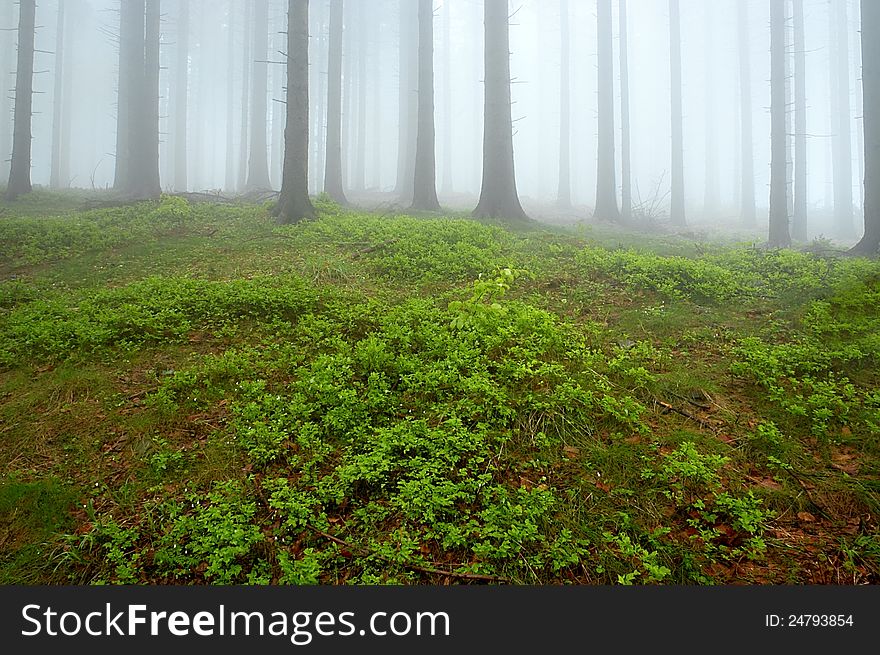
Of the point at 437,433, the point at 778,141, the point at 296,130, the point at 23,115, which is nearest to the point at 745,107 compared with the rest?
the point at 778,141

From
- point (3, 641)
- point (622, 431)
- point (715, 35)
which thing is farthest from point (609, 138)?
point (715, 35)

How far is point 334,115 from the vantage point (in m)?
20.3

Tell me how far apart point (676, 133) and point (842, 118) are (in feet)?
44.0

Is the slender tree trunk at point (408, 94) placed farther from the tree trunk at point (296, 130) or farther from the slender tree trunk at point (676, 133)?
the slender tree trunk at point (676, 133)

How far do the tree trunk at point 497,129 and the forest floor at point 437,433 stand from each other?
6.48 m

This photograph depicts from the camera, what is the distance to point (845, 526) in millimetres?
3100

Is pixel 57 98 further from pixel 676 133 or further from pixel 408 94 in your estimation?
pixel 676 133

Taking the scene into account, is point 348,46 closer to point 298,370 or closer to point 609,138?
point 609,138

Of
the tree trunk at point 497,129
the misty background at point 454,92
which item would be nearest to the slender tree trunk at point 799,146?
the misty background at point 454,92

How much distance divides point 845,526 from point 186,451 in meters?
4.57

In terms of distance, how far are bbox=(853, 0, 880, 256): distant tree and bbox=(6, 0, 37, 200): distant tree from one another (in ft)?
75.4

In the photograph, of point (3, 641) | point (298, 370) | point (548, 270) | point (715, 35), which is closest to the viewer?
point (3, 641)

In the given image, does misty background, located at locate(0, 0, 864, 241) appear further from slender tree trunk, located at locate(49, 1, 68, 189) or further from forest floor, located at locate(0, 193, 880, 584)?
forest floor, located at locate(0, 193, 880, 584)

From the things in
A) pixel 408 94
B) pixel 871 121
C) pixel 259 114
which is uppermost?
pixel 408 94
